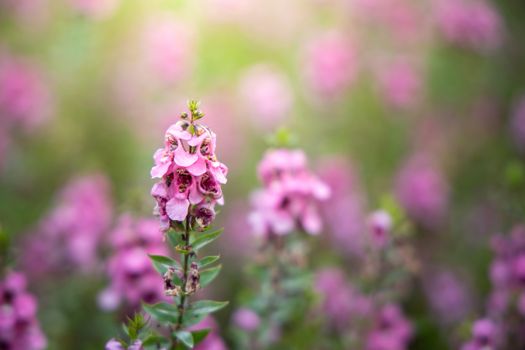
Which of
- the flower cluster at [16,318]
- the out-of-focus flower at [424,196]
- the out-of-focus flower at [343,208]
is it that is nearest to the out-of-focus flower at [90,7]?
the out-of-focus flower at [343,208]

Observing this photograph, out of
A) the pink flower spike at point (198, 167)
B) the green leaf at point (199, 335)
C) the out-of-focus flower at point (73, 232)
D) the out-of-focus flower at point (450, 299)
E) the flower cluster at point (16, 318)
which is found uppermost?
the out-of-focus flower at point (73, 232)

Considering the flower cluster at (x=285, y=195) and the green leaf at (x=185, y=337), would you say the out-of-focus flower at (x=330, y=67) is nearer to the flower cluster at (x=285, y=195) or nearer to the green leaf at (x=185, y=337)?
the flower cluster at (x=285, y=195)

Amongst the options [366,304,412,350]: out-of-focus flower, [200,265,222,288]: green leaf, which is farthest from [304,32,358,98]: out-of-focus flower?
[200,265,222,288]: green leaf

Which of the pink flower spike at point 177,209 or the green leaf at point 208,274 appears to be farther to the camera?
the green leaf at point 208,274

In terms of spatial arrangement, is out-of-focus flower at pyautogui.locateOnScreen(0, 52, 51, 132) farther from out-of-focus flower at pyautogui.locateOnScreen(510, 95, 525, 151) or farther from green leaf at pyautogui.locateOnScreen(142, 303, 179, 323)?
out-of-focus flower at pyautogui.locateOnScreen(510, 95, 525, 151)

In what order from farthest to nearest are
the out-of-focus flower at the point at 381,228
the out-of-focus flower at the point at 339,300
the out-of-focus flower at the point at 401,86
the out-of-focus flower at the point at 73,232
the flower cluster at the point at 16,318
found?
the out-of-focus flower at the point at 401,86 < the out-of-focus flower at the point at 73,232 < the out-of-focus flower at the point at 339,300 < the out-of-focus flower at the point at 381,228 < the flower cluster at the point at 16,318

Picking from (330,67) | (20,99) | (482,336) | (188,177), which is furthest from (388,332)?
(20,99)

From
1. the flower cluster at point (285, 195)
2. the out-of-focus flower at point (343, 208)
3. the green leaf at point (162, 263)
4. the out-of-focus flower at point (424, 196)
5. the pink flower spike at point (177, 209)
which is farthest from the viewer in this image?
the out-of-focus flower at point (424, 196)
